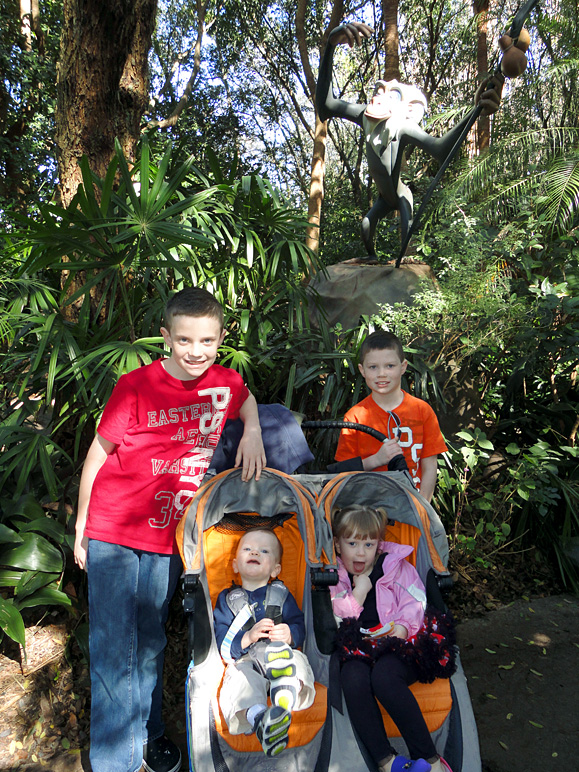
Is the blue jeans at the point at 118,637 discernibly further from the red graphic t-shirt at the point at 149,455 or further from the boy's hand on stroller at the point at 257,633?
the boy's hand on stroller at the point at 257,633

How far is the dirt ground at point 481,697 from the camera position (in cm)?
234

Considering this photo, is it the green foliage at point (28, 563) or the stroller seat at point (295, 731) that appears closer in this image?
the stroller seat at point (295, 731)

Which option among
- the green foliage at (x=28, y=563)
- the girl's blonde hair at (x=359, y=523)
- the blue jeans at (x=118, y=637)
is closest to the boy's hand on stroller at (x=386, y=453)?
the girl's blonde hair at (x=359, y=523)

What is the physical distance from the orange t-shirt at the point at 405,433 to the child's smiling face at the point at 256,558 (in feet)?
2.21

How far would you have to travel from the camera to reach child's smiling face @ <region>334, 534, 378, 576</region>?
6.86ft

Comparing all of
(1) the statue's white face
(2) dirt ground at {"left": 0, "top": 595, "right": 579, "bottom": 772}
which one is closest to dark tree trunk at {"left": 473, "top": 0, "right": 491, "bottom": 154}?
(1) the statue's white face

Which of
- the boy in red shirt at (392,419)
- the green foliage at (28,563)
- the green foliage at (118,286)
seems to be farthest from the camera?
the green foliage at (118,286)

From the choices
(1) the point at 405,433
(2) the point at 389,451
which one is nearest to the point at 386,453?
(2) the point at 389,451

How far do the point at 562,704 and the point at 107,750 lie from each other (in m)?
2.12

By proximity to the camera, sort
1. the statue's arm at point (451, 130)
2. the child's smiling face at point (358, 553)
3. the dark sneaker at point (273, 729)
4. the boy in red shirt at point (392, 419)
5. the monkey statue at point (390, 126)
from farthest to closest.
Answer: the monkey statue at point (390, 126) → the statue's arm at point (451, 130) → the boy in red shirt at point (392, 419) → the child's smiling face at point (358, 553) → the dark sneaker at point (273, 729)

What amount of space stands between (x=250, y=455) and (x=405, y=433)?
842 millimetres

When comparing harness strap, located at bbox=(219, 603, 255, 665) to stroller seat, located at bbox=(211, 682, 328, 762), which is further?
harness strap, located at bbox=(219, 603, 255, 665)

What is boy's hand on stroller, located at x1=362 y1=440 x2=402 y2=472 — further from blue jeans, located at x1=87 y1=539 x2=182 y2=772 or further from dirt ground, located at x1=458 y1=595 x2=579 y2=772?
dirt ground, located at x1=458 y1=595 x2=579 y2=772

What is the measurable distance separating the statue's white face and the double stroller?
11.6 feet
